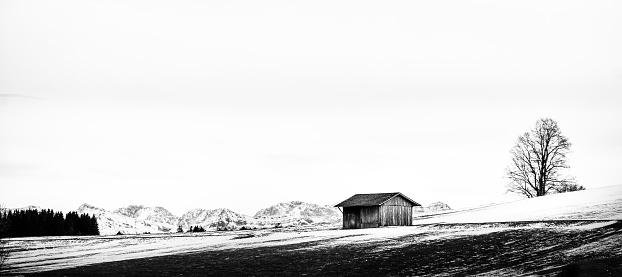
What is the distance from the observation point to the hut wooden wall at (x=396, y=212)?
Answer: 3007 inches

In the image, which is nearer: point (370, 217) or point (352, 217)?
point (370, 217)

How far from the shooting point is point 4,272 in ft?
141

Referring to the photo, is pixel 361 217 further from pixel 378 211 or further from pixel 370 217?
pixel 378 211

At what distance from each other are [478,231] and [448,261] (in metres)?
A: 19.5

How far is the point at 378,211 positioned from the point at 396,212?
3.03 metres

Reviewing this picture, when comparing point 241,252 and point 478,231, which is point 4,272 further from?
point 478,231

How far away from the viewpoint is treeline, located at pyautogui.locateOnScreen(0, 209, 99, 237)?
140m

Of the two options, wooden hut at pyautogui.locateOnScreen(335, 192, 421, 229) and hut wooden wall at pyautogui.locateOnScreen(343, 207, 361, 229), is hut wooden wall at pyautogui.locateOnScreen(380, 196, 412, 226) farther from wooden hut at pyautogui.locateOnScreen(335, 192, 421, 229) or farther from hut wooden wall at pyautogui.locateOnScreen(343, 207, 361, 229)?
hut wooden wall at pyautogui.locateOnScreen(343, 207, 361, 229)

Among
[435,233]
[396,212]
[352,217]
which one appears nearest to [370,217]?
[352,217]

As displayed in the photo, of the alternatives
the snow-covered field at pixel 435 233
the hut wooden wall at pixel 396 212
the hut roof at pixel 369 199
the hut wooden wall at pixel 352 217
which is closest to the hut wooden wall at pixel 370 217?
the hut wooden wall at pixel 396 212

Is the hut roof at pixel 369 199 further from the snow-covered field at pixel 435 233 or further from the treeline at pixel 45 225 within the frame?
the treeline at pixel 45 225

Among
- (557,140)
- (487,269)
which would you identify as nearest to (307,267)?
(487,269)

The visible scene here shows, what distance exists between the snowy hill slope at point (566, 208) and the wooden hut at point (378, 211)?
528 centimetres

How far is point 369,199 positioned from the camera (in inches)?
3108
